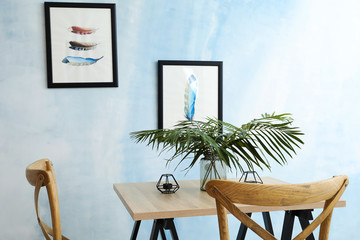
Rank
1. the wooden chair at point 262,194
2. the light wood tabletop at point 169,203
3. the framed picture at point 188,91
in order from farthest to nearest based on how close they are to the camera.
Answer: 1. the framed picture at point 188,91
2. the light wood tabletop at point 169,203
3. the wooden chair at point 262,194

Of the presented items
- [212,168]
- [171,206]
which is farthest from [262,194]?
[212,168]

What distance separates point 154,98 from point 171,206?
4.06ft

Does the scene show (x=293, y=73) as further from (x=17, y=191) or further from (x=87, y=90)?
(x=17, y=191)

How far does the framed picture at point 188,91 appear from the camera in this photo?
2.72 metres

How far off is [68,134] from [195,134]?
1.11m

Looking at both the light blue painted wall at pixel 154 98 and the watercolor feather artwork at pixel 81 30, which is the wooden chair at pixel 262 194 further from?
the watercolor feather artwork at pixel 81 30

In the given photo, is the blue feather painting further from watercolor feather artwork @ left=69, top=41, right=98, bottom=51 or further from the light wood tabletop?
the light wood tabletop

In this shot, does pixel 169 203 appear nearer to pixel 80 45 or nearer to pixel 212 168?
pixel 212 168

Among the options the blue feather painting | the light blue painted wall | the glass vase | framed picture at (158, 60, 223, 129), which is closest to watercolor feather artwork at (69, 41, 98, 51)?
the light blue painted wall

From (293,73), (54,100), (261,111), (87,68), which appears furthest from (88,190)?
(293,73)

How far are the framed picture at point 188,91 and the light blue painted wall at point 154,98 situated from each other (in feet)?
0.17

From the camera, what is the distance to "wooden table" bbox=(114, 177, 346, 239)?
150cm

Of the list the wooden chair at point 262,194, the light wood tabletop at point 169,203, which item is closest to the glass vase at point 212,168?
the light wood tabletop at point 169,203

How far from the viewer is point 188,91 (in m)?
2.77
